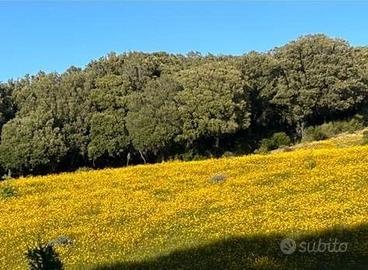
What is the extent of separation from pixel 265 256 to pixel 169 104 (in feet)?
242

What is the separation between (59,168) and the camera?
299 feet

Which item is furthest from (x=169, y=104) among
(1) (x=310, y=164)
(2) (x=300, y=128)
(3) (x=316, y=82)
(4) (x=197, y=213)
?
(4) (x=197, y=213)

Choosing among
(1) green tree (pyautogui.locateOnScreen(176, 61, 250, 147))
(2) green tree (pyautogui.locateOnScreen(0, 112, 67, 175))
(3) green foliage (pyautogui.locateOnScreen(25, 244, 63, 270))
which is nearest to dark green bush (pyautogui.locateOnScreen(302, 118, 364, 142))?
(1) green tree (pyautogui.locateOnScreen(176, 61, 250, 147))

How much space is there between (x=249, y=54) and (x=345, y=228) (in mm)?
91153

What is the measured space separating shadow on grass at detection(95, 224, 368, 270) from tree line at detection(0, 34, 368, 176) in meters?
66.9

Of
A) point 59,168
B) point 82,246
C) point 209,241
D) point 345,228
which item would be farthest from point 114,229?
point 59,168
